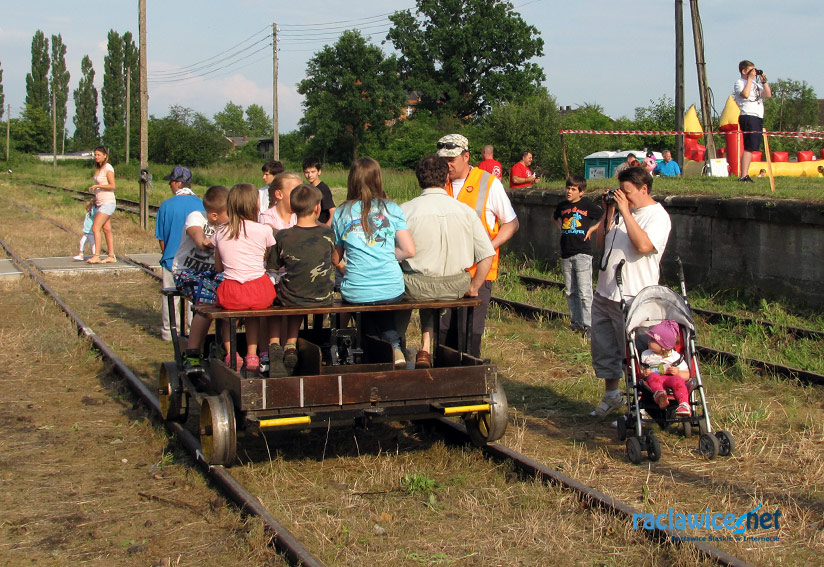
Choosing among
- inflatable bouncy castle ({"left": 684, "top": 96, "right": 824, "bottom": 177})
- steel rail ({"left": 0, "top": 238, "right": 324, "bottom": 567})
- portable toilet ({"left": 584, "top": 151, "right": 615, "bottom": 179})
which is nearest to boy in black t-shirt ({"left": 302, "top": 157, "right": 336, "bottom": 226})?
steel rail ({"left": 0, "top": 238, "right": 324, "bottom": 567})

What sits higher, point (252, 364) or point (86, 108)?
point (86, 108)

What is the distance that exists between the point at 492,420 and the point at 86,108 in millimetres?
119846

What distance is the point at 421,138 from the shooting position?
65688 mm

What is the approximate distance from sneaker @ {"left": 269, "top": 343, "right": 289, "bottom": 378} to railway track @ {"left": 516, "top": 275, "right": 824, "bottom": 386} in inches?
179

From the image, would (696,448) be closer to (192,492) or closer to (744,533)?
(744,533)

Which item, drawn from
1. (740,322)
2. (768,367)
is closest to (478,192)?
(768,367)

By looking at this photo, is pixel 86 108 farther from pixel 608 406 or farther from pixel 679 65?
pixel 608 406

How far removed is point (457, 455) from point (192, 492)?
1.73 m

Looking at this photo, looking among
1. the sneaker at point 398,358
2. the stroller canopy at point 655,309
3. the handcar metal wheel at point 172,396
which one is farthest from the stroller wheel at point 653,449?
the handcar metal wheel at point 172,396

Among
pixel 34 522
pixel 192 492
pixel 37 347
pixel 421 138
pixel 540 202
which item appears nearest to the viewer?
pixel 34 522

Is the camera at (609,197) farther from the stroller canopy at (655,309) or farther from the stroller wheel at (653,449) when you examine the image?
the stroller wheel at (653,449)

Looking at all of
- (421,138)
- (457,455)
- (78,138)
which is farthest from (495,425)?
(78,138)

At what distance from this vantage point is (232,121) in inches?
7165

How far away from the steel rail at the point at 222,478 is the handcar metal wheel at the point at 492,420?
5.11ft
